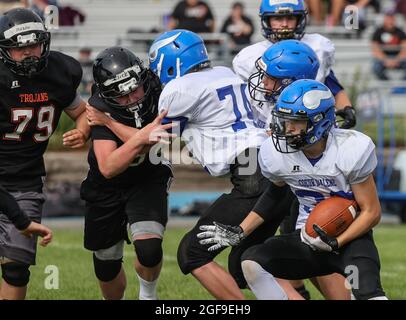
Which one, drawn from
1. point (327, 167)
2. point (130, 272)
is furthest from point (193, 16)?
point (327, 167)

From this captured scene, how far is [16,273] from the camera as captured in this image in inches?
223

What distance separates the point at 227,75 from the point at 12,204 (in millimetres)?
1625

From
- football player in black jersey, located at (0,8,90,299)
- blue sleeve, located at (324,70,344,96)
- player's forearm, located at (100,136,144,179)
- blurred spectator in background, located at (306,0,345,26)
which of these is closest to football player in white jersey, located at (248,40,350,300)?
player's forearm, located at (100,136,144,179)

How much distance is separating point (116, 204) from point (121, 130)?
56 cm

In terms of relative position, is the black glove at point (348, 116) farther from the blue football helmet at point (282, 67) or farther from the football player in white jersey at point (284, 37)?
the blue football helmet at point (282, 67)

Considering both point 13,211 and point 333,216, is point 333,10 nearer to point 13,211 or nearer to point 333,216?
point 333,216

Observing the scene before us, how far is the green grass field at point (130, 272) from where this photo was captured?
22.7ft

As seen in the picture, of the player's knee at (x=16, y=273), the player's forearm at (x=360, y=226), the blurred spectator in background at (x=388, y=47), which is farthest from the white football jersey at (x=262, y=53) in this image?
the blurred spectator in background at (x=388, y=47)

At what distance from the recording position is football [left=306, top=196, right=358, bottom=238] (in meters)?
5.16

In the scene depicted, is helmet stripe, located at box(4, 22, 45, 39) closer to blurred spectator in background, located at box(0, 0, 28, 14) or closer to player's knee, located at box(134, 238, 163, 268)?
player's knee, located at box(134, 238, 163, 268)

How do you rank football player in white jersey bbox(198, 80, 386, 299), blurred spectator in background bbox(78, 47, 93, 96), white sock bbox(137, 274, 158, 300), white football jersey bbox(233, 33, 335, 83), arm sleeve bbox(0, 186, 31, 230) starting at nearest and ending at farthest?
arm sleeve bbox(0, 186, 31, 230), football player in white jersey bbox(198, 80, 386, 299), white sock bbox(137, 274, 158, 300), white football jersey bbox(233, 33, 335, 83), blurred spectator in background bbox(78, 47, 93, 96)

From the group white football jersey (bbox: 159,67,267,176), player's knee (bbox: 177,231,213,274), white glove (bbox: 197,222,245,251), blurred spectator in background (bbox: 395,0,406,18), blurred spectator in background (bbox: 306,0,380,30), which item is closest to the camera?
white glove (bbox: 197,222,245,251)

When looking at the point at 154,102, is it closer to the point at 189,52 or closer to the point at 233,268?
the point at 189,52
